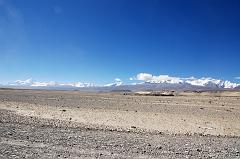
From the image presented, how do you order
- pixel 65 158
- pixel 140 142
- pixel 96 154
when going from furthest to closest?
pixel 140 142 → pixel 96 154 → pixel 65 158

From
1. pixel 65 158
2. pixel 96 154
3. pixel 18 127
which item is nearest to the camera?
pixel 65 158

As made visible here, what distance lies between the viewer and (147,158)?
544 inches

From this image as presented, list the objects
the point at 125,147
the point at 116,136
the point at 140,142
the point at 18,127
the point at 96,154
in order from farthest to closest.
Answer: the point at 18,127 → the point at 116,136 → the point at 140,142 → the point at 125,147 → the point at 96,154

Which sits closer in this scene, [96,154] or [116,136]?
[96,154]

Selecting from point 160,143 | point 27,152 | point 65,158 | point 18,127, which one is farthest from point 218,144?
point 18,127

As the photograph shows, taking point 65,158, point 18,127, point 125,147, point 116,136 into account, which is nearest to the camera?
point 65,158

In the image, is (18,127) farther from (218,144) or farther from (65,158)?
(218,144)

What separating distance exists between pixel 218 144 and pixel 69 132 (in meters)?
8.26

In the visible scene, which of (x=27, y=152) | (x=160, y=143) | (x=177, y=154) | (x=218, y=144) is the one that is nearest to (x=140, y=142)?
(x=160, y=143)

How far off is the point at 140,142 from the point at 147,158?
341cm

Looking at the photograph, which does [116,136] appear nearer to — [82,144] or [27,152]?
[82,144]

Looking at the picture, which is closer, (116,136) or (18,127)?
(116,136)

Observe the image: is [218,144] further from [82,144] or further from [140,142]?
[82,144]

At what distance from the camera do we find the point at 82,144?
16047 millimetres
